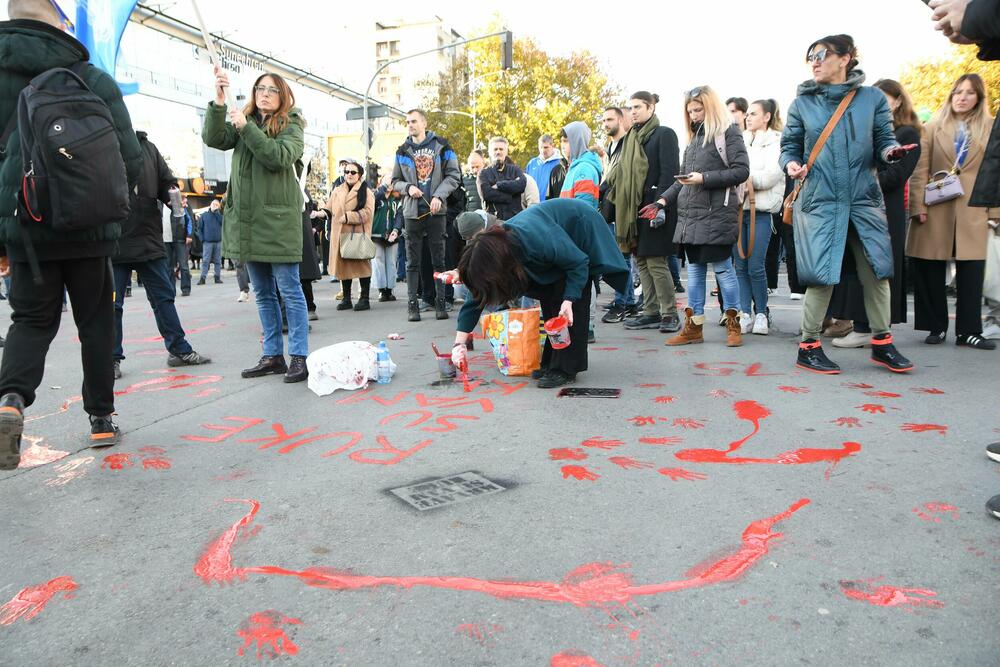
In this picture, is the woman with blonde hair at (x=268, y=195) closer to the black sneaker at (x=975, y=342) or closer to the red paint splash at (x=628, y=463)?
the red paint splash at (x=628, y=463)

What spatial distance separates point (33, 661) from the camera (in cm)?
173

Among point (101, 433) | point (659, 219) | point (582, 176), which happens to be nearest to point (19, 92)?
point (101, 433)

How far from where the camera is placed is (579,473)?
289 centimetres

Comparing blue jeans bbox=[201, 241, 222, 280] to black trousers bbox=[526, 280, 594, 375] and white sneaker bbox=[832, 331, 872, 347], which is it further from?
white sneaker bbox=[832, 331, 872, 347]

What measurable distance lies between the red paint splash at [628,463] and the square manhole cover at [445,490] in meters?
0.53

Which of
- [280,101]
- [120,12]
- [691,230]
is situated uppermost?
[120,12]

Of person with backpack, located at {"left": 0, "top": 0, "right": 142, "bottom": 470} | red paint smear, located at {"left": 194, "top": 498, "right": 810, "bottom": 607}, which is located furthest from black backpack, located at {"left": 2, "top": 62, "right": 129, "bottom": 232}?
red paint smear, located at {"left": 194, "top": 498, "right": 810, "bottom": 607}

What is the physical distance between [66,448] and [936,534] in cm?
360

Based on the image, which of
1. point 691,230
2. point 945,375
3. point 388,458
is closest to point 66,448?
point 388,458

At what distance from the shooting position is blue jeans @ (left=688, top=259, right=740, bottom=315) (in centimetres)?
583

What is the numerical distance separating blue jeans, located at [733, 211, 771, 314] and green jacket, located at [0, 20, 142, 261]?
4.80 meters

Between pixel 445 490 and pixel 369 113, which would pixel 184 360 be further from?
pixel 369 113

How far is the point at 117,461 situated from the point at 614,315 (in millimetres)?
5182

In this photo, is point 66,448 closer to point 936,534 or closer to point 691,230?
point 936,534
